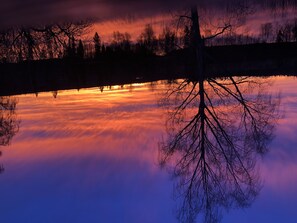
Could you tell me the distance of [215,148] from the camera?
7.54 metres

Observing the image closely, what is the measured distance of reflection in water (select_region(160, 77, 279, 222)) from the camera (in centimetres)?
551

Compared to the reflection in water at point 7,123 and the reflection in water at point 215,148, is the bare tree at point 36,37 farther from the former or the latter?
the reflection in water at point 215,148

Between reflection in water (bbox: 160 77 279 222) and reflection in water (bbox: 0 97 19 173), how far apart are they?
10.6 feet

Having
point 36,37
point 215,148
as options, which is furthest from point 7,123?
point 215,148

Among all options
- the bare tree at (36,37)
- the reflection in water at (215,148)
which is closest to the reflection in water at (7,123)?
the bare tree at (36,37)

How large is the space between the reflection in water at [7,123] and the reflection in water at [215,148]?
3224mm

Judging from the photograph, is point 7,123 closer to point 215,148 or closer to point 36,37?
point 36,37

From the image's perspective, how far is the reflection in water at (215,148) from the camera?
5.51 metres

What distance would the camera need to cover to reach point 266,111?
34.7ft

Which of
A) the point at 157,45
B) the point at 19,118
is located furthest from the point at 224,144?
the point at 157,45

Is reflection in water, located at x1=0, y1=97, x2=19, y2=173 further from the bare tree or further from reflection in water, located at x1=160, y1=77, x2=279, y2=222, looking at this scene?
reflection in water, located at x1=160, y1=77, x2=279, y2=222

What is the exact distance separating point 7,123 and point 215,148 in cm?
563

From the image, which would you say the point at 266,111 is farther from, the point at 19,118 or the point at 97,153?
the point at 19,118

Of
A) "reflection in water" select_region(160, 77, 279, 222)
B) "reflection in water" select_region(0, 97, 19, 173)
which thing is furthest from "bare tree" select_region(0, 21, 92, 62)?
"reflection in water" select_region(160, 77, 279, 222)
